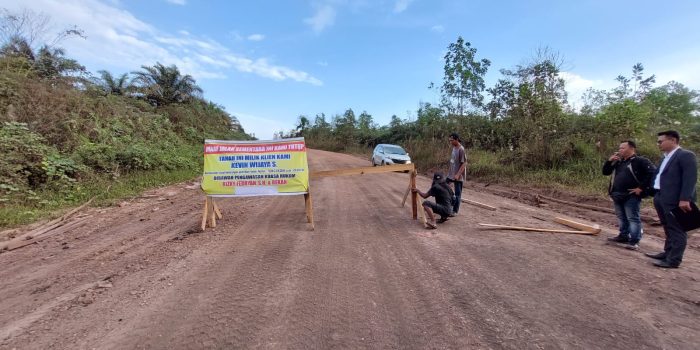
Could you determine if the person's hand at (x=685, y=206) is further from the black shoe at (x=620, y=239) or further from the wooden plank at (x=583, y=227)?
the wooden plank at (x=583, y=227)

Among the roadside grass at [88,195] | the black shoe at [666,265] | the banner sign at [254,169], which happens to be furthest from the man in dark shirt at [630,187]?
the roadside grass at [88,195]

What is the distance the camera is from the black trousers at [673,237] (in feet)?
14.7

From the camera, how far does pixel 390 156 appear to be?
1856 centimetres

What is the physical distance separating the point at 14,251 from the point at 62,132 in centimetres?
663

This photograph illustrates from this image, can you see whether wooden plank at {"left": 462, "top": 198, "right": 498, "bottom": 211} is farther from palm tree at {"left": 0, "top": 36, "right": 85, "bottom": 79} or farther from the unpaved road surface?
palm tree at {"left": 0, "top": 36, "right": 85, "bottom": 79}

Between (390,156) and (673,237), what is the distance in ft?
46.7

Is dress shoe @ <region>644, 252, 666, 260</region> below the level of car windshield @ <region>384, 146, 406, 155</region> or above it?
below

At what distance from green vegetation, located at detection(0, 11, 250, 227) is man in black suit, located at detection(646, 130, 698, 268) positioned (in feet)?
33.9

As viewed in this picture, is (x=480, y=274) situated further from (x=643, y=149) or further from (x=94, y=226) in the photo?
(x=643, y=149)

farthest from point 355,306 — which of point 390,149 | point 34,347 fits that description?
point 390,149

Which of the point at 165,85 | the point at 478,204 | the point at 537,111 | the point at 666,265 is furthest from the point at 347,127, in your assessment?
the point at 666,265

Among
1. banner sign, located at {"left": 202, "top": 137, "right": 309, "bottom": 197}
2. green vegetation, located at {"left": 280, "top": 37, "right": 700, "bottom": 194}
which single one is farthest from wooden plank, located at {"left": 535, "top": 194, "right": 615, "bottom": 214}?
banner sign, located at {"left": 202, "top": 137, "right": 309, "bottom": 197}

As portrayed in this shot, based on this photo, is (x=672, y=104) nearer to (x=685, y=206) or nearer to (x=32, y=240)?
(x=685, y=206)

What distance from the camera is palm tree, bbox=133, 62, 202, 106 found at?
2205cm
